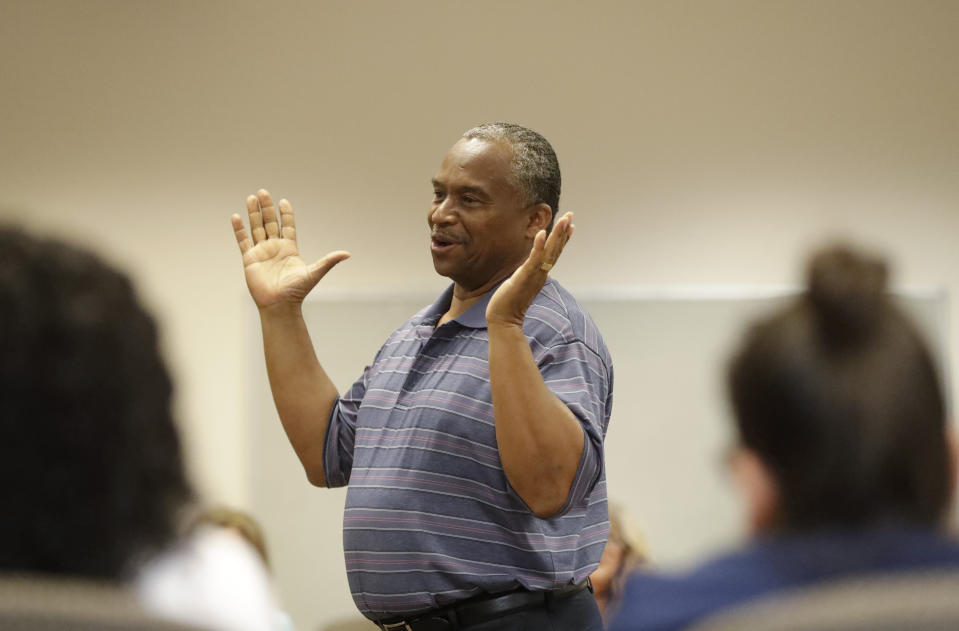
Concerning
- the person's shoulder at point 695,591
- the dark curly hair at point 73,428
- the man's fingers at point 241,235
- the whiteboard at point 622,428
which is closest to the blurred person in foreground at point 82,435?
the dark curly hair at point 73,428

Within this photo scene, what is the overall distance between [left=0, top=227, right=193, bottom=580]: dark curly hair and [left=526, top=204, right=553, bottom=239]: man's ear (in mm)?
1196

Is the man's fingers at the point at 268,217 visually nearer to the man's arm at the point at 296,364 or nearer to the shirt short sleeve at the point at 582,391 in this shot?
the man's arm at the point at 296,364

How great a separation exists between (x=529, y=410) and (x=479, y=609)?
337mm

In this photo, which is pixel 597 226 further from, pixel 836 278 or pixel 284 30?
pixel 836 278

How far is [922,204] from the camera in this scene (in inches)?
155

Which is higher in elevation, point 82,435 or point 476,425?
point 82,435

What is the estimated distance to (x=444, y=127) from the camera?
3848 mm

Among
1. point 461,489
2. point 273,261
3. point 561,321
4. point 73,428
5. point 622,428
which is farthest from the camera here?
point 622,428

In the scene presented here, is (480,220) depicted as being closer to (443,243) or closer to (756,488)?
(443,243)

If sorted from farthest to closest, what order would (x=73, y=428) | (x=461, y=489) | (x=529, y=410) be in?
(x=461, y=489) → (x=529, y=410) → (x=73, y=428)

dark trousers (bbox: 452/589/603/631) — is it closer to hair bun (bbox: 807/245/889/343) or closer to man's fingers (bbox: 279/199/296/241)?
man's fingers (bbox: 279/199/296/241)

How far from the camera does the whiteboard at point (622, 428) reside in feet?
11.8

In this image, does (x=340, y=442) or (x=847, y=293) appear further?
(x=340, y=442)

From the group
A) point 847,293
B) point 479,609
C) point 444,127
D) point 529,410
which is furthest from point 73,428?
point 444,127
